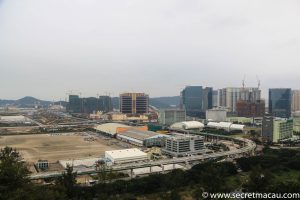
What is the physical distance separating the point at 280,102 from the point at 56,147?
38.4m

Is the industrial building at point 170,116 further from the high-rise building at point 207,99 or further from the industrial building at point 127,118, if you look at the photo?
the high-rise building at point 207,99

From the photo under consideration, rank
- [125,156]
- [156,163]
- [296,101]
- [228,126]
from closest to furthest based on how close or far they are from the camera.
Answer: [156,163]
[125,156]
[228,126]
[296,101]

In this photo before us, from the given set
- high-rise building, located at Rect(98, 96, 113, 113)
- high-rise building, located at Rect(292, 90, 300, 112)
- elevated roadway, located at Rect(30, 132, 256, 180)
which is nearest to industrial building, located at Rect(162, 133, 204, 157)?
elevated roadway, located at Rect(30, 132, 256, 180)

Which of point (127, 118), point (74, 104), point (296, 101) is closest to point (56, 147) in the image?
point (127, 118)

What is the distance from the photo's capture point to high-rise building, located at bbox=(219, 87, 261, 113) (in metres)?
58.8

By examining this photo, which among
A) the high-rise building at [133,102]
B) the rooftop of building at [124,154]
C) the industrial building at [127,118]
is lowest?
the rooftop of building at [124,154]

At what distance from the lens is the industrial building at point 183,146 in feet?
72.8

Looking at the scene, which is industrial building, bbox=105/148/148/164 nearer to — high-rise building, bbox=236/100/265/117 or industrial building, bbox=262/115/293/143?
industrial building, bbox=262/115/293/143

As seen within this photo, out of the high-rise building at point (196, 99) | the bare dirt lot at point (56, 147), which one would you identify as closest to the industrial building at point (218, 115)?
the high-rise building at point (196, 99)

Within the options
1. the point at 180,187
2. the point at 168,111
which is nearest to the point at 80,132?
the point at 168,111

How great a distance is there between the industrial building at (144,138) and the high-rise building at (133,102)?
81.3ft

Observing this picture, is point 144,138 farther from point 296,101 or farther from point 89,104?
point 296,101

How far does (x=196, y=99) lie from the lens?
64.1m

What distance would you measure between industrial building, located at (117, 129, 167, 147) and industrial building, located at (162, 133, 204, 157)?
345 cm
